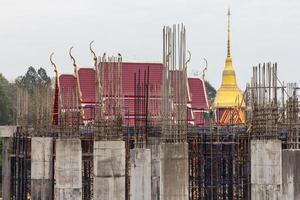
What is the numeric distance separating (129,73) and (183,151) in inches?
613

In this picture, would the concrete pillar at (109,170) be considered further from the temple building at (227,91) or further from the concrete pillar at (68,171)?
the temple building at (227,91)

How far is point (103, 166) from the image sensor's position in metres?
22.7

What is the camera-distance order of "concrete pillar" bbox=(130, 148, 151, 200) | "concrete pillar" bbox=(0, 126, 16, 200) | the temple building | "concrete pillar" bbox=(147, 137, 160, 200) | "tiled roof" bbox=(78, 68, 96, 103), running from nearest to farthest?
"concrete pillar" bbox=(130, 148, 151, 200), "concrete pillar" bbox=(147, 137, 160, 200), "concrete pillar" bbox=(0, 126, 16, 200), "tiled roof" bbox=(78, 68, 96, 103), the temple building

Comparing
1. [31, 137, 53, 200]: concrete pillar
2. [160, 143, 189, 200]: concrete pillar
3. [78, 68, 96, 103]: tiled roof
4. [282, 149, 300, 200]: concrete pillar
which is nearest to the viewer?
[160, 143, 189, 200]: concrete pillar

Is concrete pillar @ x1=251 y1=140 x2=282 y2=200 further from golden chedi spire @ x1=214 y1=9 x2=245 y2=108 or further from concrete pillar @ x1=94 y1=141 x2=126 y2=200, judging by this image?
golden chedi spire @ x1=214 y1=9 x2=245 y2=108

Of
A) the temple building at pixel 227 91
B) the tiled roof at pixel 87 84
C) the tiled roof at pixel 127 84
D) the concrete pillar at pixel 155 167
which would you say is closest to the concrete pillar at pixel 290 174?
the concrete pillar at pixel 155 167

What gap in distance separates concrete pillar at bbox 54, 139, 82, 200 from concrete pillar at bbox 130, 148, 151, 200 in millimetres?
1704

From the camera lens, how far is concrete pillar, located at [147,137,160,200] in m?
25.7

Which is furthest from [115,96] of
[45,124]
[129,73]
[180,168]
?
[129,73]

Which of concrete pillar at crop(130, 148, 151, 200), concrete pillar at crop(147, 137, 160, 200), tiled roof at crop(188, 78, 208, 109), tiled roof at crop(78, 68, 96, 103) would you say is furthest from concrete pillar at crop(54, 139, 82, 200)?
tiled roof at crop(188, 78, 208, 109)

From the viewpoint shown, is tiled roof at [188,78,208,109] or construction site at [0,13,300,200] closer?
construction site at [0,13,300,200]

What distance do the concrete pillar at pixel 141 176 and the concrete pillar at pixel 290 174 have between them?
14.5 ft

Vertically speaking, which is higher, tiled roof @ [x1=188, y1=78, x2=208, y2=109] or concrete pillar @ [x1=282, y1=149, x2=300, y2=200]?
tiled roof @ [x1=188, y1=78, x2=208, y2=109]

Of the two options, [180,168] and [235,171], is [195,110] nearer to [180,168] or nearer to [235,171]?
[235,171]
